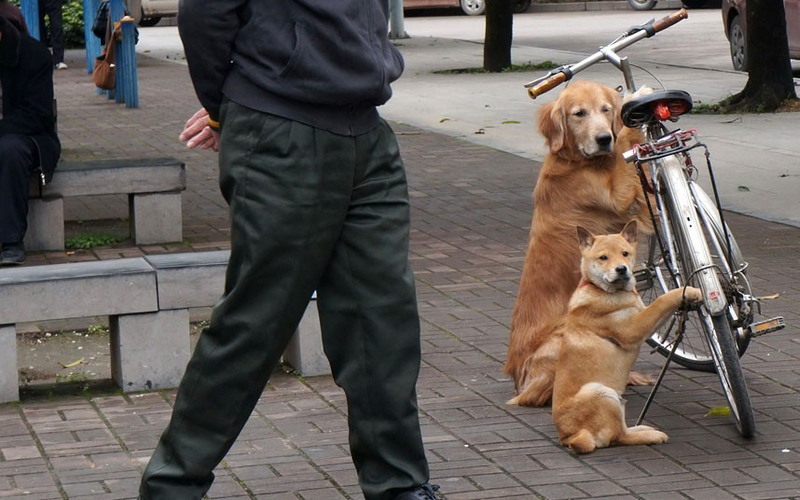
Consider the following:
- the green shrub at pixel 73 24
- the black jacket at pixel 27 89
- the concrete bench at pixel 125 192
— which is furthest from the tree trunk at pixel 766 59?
the green shrub at pixel 73 24

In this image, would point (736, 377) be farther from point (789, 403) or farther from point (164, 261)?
point (164, 261)

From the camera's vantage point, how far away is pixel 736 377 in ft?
15.0

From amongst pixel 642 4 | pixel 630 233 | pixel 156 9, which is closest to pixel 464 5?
pixel 642 4

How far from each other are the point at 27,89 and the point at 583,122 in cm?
403

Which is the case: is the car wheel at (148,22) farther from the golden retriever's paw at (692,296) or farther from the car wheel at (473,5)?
the golden retriever's paw at (692,296)

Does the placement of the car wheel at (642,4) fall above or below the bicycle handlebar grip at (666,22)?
below

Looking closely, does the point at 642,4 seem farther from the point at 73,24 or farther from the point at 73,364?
the point at 73,364

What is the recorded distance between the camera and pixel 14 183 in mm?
8008

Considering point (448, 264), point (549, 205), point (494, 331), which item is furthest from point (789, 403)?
point (448, 264)

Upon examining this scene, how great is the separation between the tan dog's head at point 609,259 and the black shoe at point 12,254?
4.32 metres

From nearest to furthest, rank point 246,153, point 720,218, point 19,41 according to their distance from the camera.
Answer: point 246,153
point 720,218
point 19,41

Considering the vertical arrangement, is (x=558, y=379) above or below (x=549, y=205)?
below

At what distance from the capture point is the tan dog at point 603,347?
464cm

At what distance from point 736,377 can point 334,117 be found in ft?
5.77
